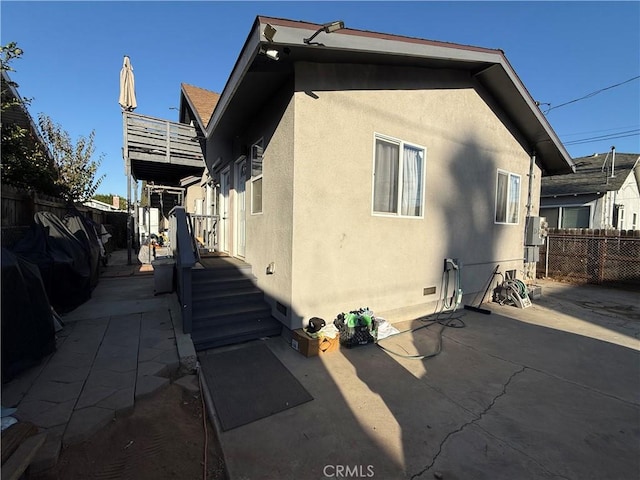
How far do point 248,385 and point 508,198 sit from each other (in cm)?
767

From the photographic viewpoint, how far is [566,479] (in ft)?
6.55

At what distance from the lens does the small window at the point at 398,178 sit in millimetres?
4801

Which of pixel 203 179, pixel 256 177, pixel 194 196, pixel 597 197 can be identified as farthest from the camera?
pixel 597 197

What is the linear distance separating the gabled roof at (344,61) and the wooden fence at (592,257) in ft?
16.2

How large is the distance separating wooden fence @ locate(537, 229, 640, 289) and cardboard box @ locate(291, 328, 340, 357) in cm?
1046

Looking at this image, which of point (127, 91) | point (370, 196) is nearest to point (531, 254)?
point (370, 196)

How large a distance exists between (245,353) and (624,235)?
11.9 meters

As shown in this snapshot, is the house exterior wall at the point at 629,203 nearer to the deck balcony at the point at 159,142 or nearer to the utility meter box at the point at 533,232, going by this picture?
the utility meter box at the point at 533,232

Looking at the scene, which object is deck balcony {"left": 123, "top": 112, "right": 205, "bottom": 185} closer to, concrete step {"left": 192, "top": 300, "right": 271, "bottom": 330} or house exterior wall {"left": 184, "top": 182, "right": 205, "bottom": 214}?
house exterior wall {"left": 184, "top": 182, "right": 205, "bottom": 214}

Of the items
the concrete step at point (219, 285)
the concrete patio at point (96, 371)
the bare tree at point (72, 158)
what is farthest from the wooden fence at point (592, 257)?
the bare tree at point (72, 158)

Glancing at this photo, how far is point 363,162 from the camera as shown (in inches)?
178

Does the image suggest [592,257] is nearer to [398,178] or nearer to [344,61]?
[398,178]

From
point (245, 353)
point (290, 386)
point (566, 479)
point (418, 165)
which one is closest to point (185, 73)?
point (418, 165)

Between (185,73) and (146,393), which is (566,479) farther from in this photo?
(185,73)
